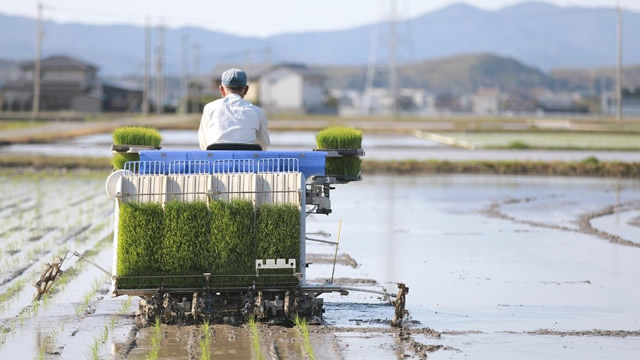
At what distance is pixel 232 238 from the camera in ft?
24.0

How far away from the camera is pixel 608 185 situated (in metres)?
20.6

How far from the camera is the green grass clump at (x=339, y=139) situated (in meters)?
8.07

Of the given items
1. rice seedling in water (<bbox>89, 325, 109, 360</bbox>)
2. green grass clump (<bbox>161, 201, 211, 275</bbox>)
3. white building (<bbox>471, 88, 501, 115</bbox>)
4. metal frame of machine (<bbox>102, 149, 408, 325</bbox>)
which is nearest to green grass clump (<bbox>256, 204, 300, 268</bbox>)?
metal frame of machine (<bbox>102, 149, 408, 325</bbox>)

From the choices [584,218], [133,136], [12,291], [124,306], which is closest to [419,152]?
[584,218]

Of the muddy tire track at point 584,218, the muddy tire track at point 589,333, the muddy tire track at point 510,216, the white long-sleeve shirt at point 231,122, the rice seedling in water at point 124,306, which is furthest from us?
the muddy tire track at point 510,216

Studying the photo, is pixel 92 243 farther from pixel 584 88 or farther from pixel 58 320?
pixel 584 88

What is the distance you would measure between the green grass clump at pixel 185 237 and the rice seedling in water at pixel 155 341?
361mm

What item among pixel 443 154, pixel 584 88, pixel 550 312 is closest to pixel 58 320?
pixel 550 312

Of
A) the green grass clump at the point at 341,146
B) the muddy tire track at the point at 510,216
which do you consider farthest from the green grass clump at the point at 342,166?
the muddy tire track at the point at 510,216

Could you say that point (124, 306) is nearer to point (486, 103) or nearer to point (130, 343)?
point (130, 343)

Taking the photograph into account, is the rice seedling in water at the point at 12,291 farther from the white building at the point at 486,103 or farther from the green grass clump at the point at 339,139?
the white building at the point at 486,103

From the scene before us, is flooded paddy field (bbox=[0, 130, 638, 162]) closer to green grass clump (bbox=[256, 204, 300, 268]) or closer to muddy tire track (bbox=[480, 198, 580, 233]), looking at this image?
muddy tire track (bbox=[480, 198, 580, 233])

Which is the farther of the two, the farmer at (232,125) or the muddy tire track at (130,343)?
the farmer at (232,125)

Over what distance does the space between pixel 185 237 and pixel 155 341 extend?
2.58 ft
